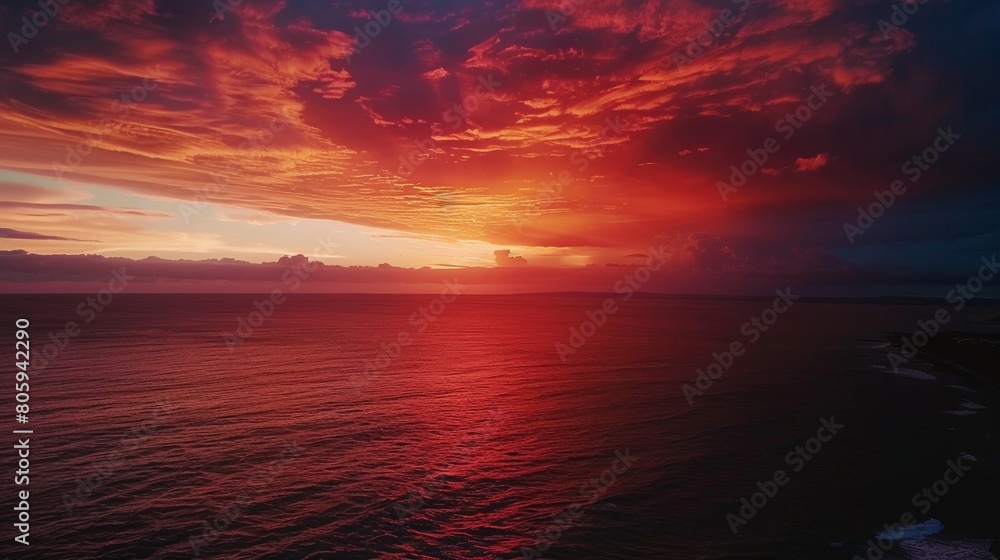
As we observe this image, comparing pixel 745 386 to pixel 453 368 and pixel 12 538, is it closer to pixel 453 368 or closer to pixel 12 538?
pixel 453 368

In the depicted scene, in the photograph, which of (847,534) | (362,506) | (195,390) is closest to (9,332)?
(195,390)

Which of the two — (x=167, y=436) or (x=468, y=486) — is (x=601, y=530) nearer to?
(x=468, y=486)

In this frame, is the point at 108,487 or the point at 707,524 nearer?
the point at 707,524

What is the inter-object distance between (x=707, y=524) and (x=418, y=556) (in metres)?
13.4

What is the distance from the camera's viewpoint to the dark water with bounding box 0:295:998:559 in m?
22.2

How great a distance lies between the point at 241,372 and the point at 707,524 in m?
54.0

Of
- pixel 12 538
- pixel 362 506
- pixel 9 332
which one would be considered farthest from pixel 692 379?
pixel 9 332

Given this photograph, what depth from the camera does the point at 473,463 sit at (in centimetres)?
3238

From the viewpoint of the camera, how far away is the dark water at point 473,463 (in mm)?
Result: 22234

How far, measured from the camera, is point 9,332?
104 m

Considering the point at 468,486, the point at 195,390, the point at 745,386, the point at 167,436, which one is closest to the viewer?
Result: the point at 468,486

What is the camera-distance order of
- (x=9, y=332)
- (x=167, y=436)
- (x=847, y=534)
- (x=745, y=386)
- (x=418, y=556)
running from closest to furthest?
1. (x=418, y=556)
2. (x=847, y=534)
3. (x=167, y=436)
4. (x=745, y=386)
5. (x=9, y=332)

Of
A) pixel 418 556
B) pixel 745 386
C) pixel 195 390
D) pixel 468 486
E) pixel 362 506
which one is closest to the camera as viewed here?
pixel 418 556

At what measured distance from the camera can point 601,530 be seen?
77.0 ft
